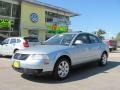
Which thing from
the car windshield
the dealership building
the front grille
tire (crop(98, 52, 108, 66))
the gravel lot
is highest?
the dealership building

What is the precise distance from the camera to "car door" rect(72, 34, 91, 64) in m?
9.22

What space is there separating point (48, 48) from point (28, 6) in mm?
23686

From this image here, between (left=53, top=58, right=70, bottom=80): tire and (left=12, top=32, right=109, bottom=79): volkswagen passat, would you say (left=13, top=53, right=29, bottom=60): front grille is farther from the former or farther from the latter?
(left=53, top=58, right=70, bottom=80): tire

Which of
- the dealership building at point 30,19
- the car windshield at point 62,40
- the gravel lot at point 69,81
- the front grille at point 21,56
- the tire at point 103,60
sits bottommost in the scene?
the gravel lot at point 69,81

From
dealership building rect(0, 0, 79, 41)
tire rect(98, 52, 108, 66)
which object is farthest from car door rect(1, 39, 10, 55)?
dealership building rect(0, 0, 79, 41)

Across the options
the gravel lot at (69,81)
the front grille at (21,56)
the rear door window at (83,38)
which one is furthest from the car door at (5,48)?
the front grille at (21,56)

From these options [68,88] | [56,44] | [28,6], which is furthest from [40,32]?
[68,88]

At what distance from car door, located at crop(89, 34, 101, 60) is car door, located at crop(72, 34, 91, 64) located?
0.31m

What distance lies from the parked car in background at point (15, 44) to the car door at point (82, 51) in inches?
257

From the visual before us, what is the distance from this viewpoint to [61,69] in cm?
852

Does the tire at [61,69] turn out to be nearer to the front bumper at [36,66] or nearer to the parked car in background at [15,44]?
the front bumper at [36,66]

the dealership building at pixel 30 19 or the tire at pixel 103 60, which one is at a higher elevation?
the dealership building at pixel 30 19

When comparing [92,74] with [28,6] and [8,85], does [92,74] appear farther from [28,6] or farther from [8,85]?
[28,6]

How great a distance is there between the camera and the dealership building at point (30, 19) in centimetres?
2902
